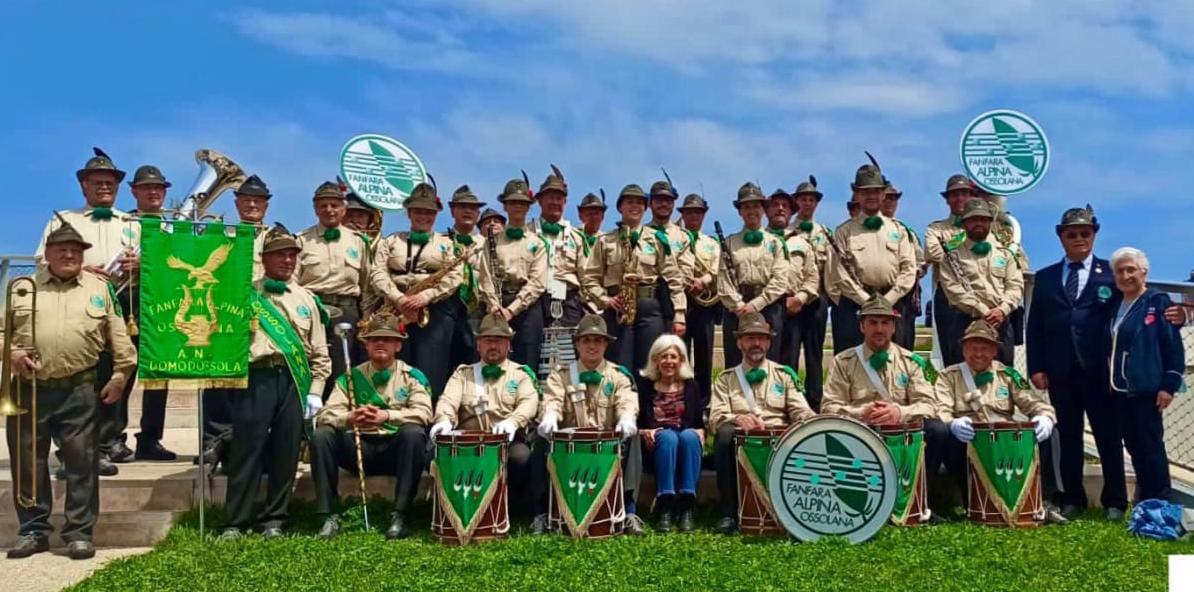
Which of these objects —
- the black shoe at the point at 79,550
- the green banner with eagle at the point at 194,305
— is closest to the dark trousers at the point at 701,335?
the green banner with eagle at the point at 194,305

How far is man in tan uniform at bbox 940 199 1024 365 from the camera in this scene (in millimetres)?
7938

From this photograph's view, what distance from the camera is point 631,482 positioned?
660cm

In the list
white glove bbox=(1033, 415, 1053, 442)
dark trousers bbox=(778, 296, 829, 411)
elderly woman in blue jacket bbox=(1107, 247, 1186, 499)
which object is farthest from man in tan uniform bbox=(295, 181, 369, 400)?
elderly woman in blue jacket bbox=(1107, 247, 1186, 499)

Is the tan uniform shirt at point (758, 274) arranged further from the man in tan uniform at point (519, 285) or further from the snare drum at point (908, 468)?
the snare drum at point (908, 468)

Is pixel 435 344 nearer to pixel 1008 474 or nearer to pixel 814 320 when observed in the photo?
pixel 814 320

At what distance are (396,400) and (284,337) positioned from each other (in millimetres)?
873

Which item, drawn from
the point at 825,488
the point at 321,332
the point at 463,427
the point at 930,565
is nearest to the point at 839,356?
the point at 825,488

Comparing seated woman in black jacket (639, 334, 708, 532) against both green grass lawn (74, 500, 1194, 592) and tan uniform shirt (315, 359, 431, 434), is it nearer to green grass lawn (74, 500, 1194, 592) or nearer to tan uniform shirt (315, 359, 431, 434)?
green grass lawn (74, 500, 1194, 592)

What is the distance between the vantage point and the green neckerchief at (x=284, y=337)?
21.5 ft

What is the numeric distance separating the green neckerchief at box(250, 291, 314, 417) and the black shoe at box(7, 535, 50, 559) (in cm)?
177

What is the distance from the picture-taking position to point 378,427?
6773mm

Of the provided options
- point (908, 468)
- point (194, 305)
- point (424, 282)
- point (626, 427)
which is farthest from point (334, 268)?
point (908, 468)

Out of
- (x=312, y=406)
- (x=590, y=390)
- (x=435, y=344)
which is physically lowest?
(x=312, y=406)

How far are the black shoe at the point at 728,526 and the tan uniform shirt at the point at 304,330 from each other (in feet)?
9.36
